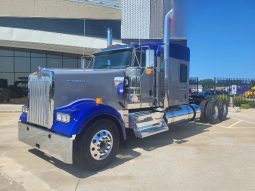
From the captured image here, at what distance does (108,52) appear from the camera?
27.6ft

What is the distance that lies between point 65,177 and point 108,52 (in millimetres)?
3700

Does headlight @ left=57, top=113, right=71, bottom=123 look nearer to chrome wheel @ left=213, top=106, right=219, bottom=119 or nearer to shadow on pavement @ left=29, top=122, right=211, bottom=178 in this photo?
shadow on pavement @ left=29, top=122, right=211, bottom=178

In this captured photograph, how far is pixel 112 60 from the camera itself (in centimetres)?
819

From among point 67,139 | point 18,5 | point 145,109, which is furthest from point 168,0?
point 18,5

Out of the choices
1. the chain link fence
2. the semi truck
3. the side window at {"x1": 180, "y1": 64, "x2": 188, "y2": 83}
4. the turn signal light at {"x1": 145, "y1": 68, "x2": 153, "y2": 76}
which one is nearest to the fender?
the semi truck

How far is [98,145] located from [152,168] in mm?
1193

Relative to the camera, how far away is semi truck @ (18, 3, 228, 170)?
20.0 feet

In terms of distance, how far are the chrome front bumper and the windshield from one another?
249 cm

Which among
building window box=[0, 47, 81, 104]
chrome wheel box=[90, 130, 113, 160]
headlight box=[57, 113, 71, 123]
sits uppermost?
building window box=[0, 47, 81, 104]

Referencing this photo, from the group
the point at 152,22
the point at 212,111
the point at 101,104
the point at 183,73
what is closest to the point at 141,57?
the point at 101,104

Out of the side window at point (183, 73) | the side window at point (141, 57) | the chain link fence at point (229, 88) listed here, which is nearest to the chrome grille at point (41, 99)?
the side window at point (141, 57)

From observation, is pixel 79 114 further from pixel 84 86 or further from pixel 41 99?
pixel 41 99

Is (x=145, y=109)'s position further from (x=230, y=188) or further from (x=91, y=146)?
(x=230, y=188)

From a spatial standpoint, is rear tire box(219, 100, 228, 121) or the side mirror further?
rear tire box(219, 100, 228, 121)
